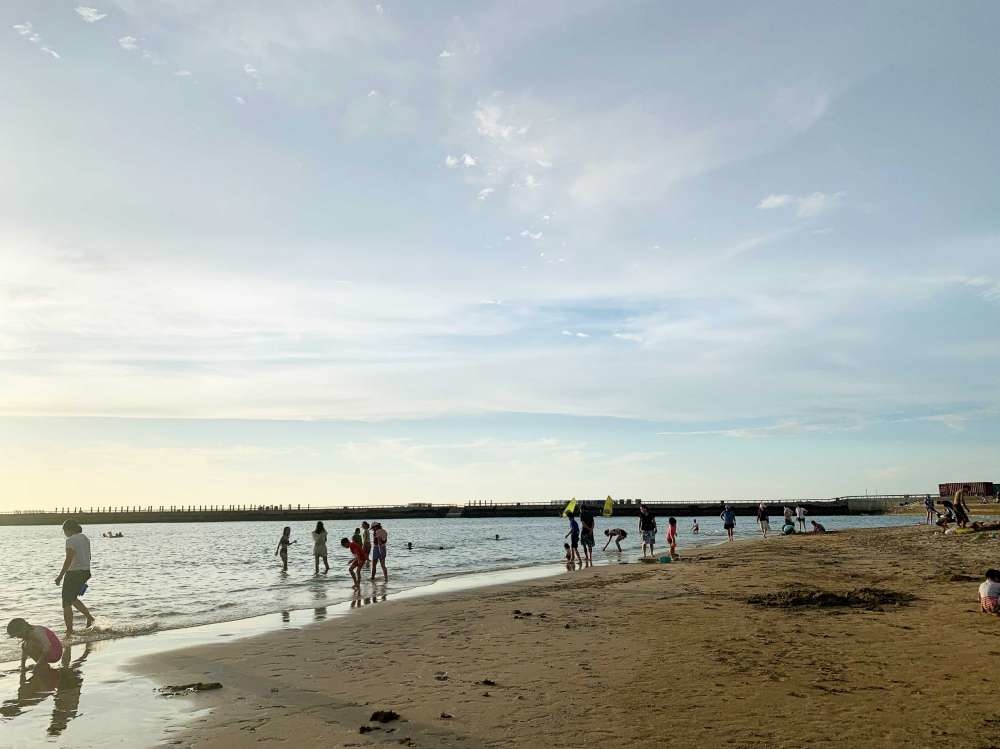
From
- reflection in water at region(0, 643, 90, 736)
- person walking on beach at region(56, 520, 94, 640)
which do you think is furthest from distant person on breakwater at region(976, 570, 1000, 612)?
person walking on beach at region(56, 520, 94, 640)

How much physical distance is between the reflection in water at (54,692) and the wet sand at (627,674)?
123cm

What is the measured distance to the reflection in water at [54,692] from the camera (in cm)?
852

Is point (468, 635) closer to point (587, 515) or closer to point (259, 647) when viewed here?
point (259, 647)

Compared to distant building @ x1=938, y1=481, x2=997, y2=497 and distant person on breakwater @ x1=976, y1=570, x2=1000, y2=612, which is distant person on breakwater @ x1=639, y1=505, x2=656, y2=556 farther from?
distant building @ x1=938, y1=481, x2=997, y2=497

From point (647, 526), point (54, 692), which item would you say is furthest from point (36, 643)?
point (647, 526)

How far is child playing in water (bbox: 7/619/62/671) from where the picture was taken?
35.5ft

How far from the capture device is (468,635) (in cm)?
1240

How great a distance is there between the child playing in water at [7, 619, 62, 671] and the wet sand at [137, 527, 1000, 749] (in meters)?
1.52

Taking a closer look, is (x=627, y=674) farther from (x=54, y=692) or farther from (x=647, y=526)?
(x=647, y=526)

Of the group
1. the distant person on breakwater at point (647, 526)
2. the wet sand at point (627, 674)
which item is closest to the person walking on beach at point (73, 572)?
the wet sand at point (627, 674)

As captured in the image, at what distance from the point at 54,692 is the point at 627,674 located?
8.58m

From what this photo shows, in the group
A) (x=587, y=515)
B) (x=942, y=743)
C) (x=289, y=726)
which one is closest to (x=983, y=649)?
(x=942, y=743)

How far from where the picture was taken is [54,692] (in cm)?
984

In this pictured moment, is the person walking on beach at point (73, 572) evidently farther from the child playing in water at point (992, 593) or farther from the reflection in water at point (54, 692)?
the child playing in water at point (992, 593)
